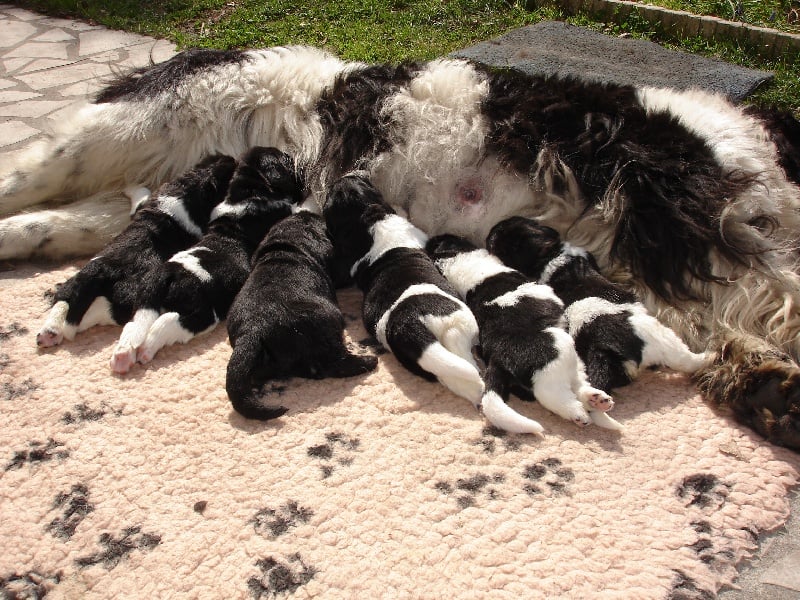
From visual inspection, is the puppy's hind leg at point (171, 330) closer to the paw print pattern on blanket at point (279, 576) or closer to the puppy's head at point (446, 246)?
the puppy's head at point (446, 246)

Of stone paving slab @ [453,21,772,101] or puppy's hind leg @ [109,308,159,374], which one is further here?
stone paving slab @ [453,21,772,101]

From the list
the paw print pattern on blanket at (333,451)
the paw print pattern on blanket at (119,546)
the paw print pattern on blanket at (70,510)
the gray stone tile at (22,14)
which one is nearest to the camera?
the paw print pattern on blanket at (119,546)

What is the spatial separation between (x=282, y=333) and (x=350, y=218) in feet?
2.61

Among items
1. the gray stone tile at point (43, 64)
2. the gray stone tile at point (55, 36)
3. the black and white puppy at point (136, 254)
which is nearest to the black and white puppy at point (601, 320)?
the black and white puppy at point (136, 254)

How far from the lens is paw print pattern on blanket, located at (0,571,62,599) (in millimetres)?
2009

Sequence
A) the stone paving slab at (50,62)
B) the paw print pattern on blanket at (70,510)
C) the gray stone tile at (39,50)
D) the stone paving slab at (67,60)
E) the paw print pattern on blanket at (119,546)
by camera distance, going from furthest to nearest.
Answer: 1. the gray stone tile at (39,50)
2. the stone paving slab at (50,62)
3. the stone paving slab at (67,60)
4. the paw print pattern on blanket at (70,510)
5. the paw print pattern on blanket at (119,546)

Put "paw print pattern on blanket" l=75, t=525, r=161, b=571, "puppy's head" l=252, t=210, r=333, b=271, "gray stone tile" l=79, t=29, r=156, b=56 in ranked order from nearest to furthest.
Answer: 1. "paw print pattern on blanket" l=75, t=525, r=161, b=571
2. "puppy's head" l=252, t=210, r=333, b=271
3. "gray stone tile" l=79, t=29, r=156, b=56

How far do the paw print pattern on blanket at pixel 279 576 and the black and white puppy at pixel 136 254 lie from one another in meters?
1.36

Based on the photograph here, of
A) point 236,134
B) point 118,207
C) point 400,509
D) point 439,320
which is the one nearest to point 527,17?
point 236,134

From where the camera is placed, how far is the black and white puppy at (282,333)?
2541mm

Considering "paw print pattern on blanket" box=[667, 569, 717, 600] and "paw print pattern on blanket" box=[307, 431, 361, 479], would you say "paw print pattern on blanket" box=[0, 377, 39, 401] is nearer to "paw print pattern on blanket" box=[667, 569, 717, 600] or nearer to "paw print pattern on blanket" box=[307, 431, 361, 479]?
"paw print pattern on blanket" box=[307, 431, 361, 479]

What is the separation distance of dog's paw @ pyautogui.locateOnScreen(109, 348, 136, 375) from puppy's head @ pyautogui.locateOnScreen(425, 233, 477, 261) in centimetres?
131

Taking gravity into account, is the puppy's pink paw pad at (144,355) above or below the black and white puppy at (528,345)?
below

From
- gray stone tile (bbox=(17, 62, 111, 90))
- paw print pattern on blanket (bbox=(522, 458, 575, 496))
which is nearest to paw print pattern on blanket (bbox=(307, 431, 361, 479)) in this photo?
paw print pattern on blanket (bbox=(522, 458, 575, 496))
